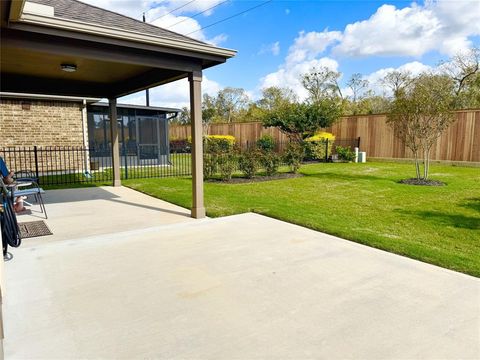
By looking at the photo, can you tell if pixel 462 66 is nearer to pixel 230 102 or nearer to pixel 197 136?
pixel 230 102

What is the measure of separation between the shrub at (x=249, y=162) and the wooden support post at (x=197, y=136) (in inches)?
201

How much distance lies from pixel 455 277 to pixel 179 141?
25.8 m

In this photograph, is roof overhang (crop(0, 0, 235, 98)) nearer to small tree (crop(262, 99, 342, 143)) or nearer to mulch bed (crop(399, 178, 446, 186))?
mulch bed (crop(399, 178, 446, 186))

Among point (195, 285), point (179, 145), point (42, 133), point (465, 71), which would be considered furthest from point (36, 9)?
point (465, 71)

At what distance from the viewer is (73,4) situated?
5.74 meters

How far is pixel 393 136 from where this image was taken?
16531 mm

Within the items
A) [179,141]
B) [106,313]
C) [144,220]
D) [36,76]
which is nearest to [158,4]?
[179,141]

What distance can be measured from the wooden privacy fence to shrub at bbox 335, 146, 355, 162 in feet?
4.10

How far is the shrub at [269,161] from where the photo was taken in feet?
37.9

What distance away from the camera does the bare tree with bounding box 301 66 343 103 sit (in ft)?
101

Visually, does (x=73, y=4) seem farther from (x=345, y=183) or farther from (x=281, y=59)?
(x=281, y=59)

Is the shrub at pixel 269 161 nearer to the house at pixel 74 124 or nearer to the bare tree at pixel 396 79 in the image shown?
the house at pixel 74 124

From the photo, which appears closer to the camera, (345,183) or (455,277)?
(455,277)

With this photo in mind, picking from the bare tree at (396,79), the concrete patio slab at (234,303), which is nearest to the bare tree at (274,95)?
the bare tree at (396,79)
